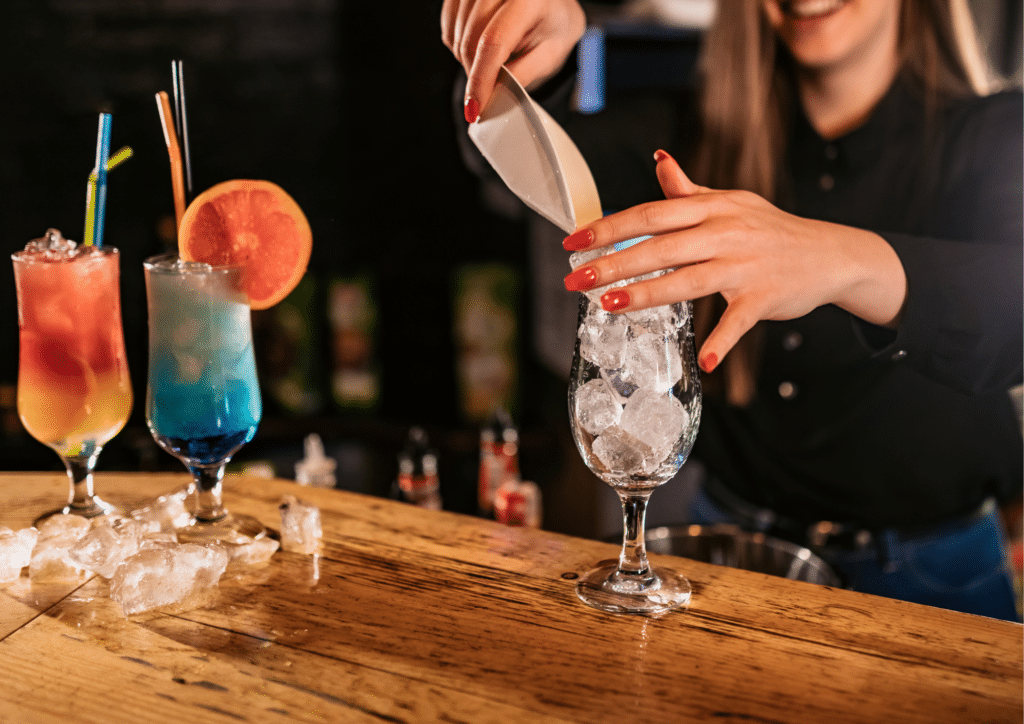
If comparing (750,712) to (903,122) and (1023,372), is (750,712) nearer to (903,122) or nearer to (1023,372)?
(1023,372)

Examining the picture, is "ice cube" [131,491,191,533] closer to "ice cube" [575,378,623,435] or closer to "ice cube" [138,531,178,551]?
"ice cube" [138,531,178,551]

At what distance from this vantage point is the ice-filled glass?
100 centimetres

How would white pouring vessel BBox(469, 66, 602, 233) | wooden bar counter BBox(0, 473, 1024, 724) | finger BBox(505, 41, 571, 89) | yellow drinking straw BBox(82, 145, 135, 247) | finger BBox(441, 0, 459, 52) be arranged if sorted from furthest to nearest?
finger BBox(505, 41, 571, 89) < finger BBox(441, 0, 459, 52) < yellow drinking straw BBox(82, 145, 135, 247) < white pouring vessel BBox(469, 66, 602, 233) < wooden bar counter BBox(0, 473, 1024, 724)

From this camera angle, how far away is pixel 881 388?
171cm

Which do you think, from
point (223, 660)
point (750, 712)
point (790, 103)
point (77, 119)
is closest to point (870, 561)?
point (790, 103)

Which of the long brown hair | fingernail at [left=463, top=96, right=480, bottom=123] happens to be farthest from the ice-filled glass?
the long brown hair

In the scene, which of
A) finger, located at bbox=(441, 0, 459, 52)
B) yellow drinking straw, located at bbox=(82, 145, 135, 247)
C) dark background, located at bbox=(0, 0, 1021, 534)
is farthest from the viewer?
dark background, located at bbox=(0, 0, 1021, 534)

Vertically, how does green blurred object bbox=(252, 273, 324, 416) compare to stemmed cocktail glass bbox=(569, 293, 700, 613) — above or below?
below

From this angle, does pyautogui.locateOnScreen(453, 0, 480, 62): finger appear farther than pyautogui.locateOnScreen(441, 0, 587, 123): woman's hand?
Yes

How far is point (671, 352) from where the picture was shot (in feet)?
2.62

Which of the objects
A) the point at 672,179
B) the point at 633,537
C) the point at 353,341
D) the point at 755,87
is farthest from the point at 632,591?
the point at 353,341

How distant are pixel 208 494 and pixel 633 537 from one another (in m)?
0.50

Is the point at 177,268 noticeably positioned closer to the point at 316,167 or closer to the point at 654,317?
the point at 654,317

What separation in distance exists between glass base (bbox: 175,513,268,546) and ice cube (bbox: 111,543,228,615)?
0.23 feet
